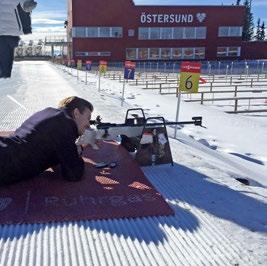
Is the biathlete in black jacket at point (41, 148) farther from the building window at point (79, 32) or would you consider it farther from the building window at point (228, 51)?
the building window at point (228, 51)

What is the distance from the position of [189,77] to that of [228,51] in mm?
56910

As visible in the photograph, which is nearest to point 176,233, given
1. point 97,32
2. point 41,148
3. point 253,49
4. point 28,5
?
point 41,148

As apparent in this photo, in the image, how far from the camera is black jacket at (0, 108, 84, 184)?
4031 mm

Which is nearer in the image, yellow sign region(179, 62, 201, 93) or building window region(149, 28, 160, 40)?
yellow sign region(179, 62, 201, 93)

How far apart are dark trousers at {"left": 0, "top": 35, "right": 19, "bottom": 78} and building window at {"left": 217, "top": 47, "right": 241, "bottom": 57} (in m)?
58.8

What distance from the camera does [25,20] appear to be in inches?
204

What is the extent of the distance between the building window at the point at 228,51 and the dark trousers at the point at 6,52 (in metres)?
58.8

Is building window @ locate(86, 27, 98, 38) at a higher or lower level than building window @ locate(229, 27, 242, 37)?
lower

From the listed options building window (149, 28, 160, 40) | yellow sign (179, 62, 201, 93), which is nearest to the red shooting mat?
yellow sign (179, 62, 201, 93)

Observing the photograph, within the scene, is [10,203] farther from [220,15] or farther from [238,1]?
[238,1]

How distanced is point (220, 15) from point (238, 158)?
191 ft

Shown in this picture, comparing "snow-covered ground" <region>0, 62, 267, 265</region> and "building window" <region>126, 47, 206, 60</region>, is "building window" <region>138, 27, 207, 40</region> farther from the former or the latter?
"snow-covered ground" <region>0, 62, 267, 265</region>

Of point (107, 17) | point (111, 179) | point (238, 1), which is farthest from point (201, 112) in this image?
point (238, 1)

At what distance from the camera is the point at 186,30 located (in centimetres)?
6103
